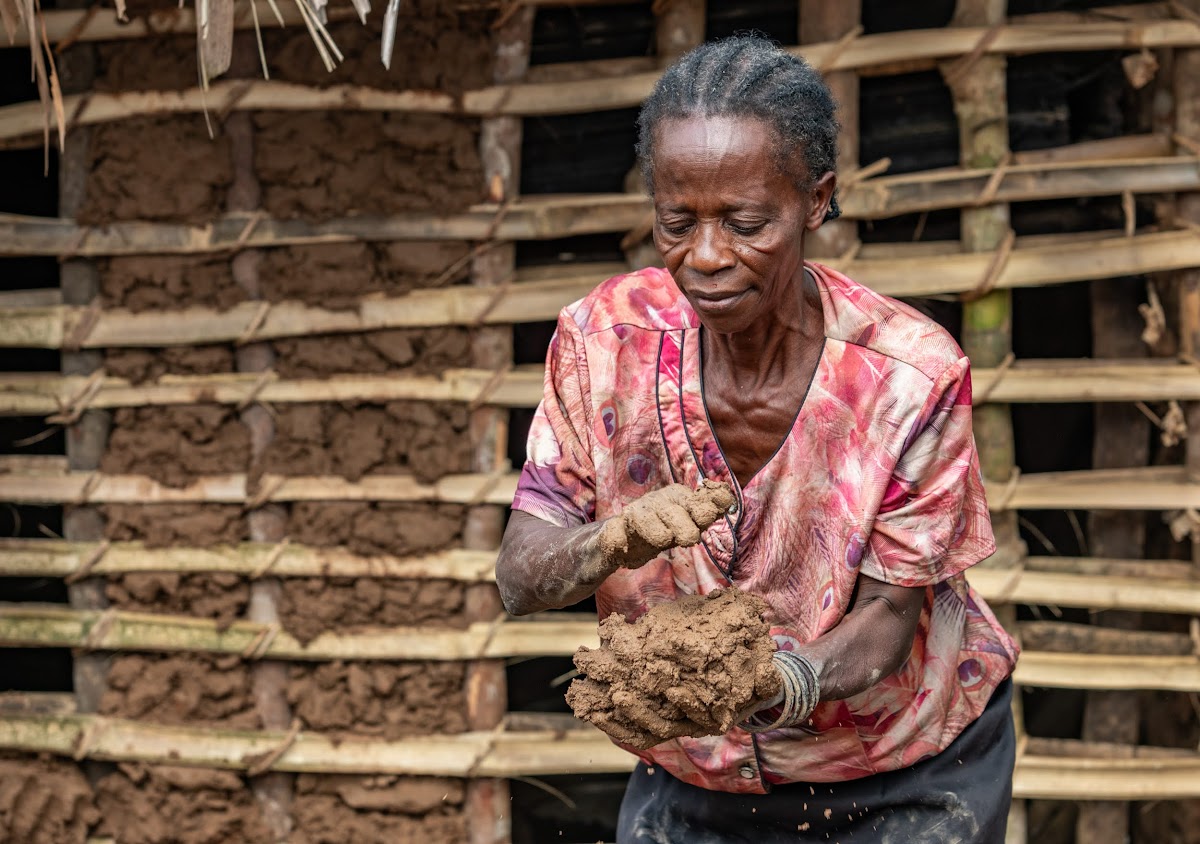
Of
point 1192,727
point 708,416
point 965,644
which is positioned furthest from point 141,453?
point 1192,727

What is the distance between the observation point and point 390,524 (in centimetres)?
350

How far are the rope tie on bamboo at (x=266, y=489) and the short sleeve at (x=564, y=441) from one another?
156 cm

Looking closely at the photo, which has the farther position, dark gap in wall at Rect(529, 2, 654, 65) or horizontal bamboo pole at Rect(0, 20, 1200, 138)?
dark gap in wall at Rect(529, 2, 654, 65)

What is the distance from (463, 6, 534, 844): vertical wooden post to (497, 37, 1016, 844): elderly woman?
129cm

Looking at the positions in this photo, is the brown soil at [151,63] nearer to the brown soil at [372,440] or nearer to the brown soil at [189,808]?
the brown soil at [372,440]

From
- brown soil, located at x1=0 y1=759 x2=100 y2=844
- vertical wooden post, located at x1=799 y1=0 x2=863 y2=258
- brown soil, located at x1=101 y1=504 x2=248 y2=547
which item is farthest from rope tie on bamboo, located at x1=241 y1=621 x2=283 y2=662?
vertical wooden post, located at x1=799 y1=0 x2=863 y2=258

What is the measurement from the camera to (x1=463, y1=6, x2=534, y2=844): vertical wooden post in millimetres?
3354

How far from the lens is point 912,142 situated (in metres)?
3.35

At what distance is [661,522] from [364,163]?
6.27 feet

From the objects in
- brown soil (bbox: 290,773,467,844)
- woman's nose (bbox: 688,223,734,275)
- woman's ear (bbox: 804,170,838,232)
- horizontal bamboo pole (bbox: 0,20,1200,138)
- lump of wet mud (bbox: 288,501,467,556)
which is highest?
horizontal bamboo pole (bbox: 0,20,1200,138)

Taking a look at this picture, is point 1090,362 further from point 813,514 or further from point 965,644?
point 813,514

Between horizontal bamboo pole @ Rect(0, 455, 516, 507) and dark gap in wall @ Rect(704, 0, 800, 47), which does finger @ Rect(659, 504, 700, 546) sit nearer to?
horizontal bamboo pole @ Rect(0, 455, 516, 507)

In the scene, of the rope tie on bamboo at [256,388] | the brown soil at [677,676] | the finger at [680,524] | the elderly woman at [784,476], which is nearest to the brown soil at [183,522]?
the rope tie on bamboo at [256,388]

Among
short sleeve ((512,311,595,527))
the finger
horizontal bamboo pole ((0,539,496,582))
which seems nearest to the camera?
the finger
